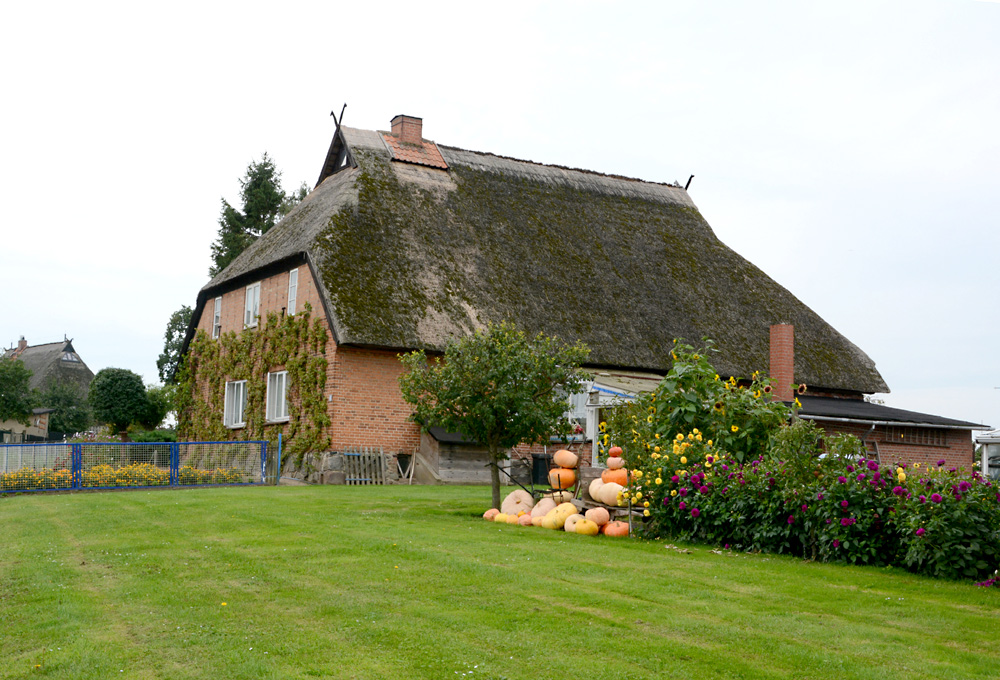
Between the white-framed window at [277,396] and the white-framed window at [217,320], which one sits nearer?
the white-framed window at [277,396]

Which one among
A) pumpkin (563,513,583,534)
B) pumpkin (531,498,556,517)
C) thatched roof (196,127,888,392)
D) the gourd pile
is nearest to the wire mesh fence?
thatched roof (196,127,888,392)

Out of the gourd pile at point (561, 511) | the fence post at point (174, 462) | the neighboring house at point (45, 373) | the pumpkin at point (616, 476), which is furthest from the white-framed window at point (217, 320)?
the neighboring house at point (45, 373)

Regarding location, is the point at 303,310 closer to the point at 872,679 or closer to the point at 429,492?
the point at 429,492

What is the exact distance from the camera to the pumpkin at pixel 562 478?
13.5 meters

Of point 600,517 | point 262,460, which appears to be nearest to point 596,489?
point 600,517

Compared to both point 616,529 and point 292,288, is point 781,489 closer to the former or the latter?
point 616,529

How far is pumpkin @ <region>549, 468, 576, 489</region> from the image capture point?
1355 centimetres

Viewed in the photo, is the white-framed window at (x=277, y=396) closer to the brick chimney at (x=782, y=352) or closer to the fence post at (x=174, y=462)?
the fence post at (x=174, y=462)

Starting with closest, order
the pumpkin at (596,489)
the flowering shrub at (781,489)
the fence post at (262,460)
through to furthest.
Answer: the flowering shrub at (781,489) < the pumpkin at (596,489) < the fence post at (262,460)

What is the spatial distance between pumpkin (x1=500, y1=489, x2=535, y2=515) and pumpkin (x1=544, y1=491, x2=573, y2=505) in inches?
16.7

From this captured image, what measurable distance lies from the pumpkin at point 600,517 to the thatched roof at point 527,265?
1054cm

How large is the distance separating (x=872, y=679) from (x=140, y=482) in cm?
1734

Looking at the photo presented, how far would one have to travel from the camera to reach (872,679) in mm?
5227

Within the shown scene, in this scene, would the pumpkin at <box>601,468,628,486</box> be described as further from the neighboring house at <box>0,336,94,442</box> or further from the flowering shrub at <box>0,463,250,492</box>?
the neighboring house at <box>0,336,94,442</box>
